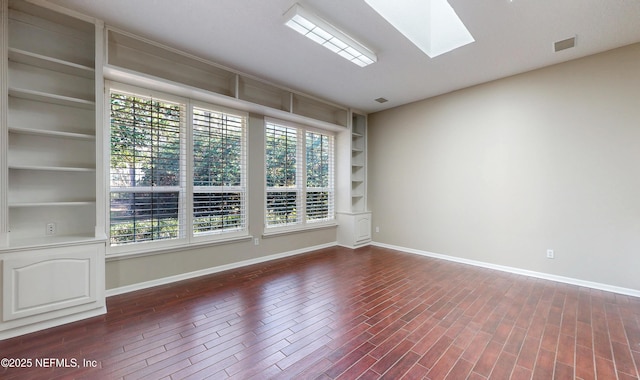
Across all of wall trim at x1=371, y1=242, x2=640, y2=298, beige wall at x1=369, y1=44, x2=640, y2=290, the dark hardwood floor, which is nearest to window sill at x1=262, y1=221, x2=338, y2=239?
the dark hardwood floor

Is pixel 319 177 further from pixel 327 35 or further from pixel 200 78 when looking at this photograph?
pixel 327 35

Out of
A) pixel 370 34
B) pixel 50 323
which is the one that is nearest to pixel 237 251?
pixel 50 323

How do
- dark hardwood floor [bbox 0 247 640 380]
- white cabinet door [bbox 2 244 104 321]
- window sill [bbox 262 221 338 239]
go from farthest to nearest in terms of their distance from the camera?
window sill [bbox 262 221 338 239] < white cabinet door [bbox 2 244 104 321] < dark hardwood floor [bbox 0 247 640 380]

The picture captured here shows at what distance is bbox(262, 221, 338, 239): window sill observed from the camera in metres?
4.44

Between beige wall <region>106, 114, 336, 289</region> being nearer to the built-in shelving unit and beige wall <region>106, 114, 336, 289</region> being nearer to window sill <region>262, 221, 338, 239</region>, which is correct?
window sill <region>262, 221, 338, 239</region>

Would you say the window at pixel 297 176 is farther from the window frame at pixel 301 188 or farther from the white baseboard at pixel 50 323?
the white baseboard at pixel 50 323

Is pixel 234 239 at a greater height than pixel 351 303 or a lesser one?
greater

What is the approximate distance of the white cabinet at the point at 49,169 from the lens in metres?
2.25

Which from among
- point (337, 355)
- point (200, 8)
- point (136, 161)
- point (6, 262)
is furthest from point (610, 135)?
point (6, 262)

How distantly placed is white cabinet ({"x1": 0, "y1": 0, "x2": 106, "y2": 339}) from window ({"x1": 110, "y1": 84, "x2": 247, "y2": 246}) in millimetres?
286

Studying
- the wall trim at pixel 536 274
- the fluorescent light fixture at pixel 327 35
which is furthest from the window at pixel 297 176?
the wall trim at pixel 536 274

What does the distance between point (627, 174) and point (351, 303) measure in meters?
3.71

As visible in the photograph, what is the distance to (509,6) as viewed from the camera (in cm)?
245

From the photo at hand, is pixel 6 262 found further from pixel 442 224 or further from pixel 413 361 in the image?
pixel 442 224
